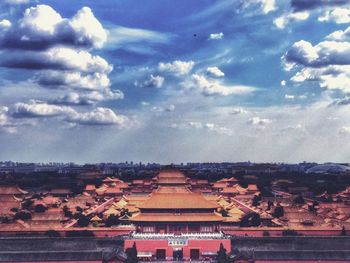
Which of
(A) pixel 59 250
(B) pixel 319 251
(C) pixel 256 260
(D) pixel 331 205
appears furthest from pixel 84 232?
(D) pixel 331 205

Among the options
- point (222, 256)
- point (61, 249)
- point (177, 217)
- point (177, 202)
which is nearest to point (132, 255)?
point (61, 249)

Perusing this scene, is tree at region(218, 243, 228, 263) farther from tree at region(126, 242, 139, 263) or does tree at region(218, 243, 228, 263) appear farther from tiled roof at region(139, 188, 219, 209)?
tiled roof at region(139, 188, 219, 209)

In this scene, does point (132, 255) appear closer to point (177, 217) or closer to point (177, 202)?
point (177, 217)

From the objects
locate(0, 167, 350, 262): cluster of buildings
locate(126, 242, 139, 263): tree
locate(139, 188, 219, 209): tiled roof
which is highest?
locate(139, 188, 219, 209): tiled roof

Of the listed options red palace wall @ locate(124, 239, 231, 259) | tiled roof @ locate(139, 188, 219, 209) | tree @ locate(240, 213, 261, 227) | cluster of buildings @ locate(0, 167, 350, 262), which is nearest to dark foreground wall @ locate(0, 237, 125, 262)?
red palace wall @ locate(124, 239, 231, 259)

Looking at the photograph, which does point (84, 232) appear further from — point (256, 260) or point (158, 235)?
point (256, 260)

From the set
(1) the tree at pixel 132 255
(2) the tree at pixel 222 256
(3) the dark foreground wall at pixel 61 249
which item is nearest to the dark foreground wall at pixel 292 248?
(2) the tree at pixel 222 256

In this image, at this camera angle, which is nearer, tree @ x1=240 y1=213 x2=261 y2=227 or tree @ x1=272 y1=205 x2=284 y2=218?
tree @ x1=240 y1=213 x2=261 y2=227
